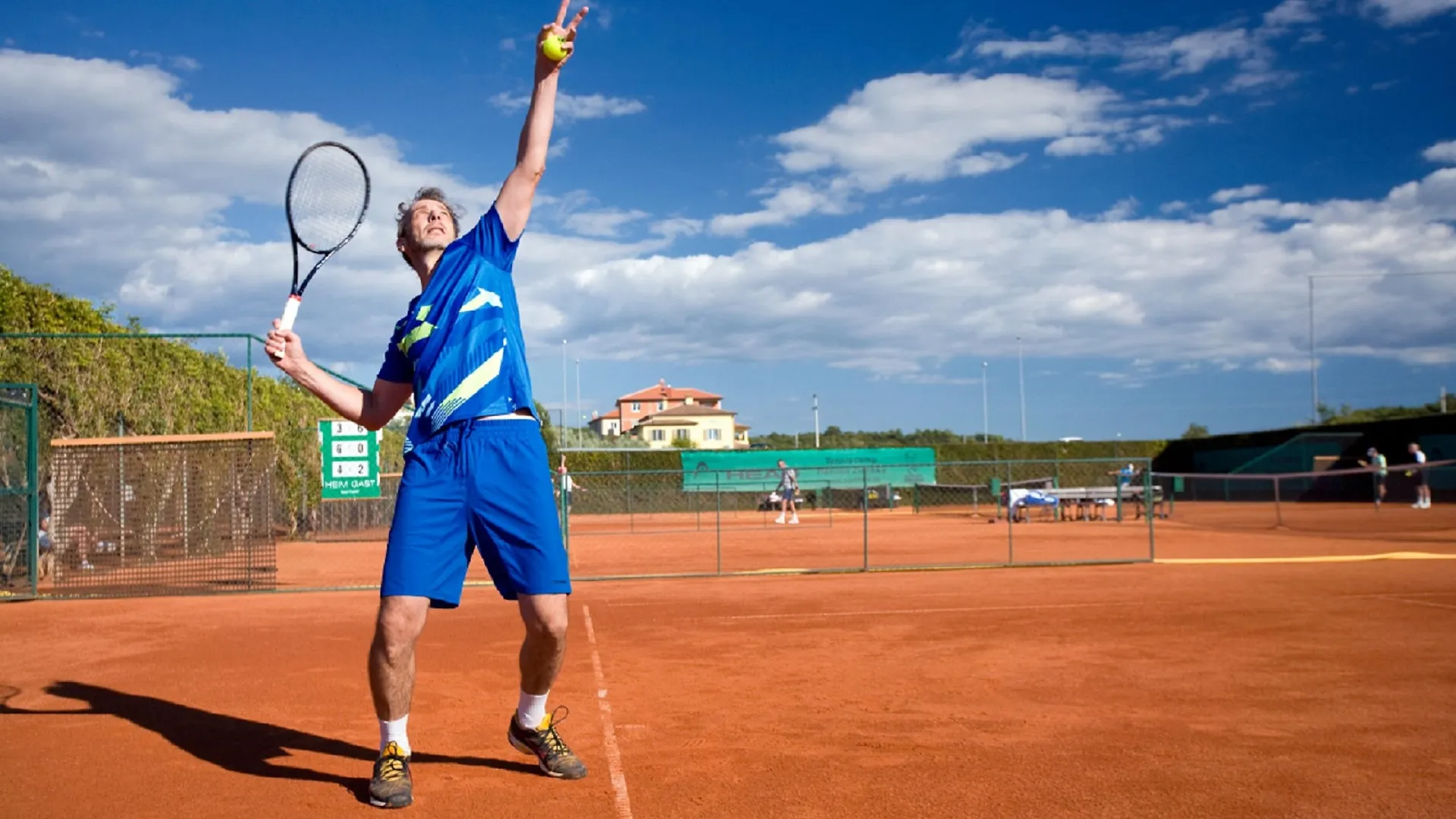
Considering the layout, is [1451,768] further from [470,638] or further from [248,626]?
[248,626]

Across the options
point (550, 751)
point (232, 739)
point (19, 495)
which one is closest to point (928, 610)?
point (550, 751)

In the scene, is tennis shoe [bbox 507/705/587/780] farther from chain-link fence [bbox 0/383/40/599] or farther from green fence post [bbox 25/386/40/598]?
green fence post [bbox 25/386/40/598]

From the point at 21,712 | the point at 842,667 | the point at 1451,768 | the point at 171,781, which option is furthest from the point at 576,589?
the point at 1451,768

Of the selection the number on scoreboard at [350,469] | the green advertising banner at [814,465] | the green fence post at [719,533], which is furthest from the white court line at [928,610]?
the green advertising banner at [814,465]

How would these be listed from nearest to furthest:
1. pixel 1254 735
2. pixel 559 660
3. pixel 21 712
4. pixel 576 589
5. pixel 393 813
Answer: pixel 393 813 → pixel 559 660 → pixel 1254 735 → pixel 21 712 → pixel 576 589

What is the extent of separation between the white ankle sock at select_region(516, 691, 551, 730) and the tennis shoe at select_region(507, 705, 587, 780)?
0.02m

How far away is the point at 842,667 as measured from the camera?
7059 mm

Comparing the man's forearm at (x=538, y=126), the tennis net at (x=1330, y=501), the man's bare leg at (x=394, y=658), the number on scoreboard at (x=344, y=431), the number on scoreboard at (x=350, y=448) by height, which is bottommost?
the tennis net at (x=1330, y=501)

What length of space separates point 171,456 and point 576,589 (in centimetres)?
653

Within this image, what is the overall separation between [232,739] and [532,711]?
1867 millimetres

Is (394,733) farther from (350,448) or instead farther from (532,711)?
(350,448)

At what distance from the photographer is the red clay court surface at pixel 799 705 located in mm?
4164

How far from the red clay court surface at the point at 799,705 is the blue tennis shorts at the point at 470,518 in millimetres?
847

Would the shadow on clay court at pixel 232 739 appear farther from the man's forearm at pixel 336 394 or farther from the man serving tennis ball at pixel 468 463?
the man's forearm at pixel 336 394
